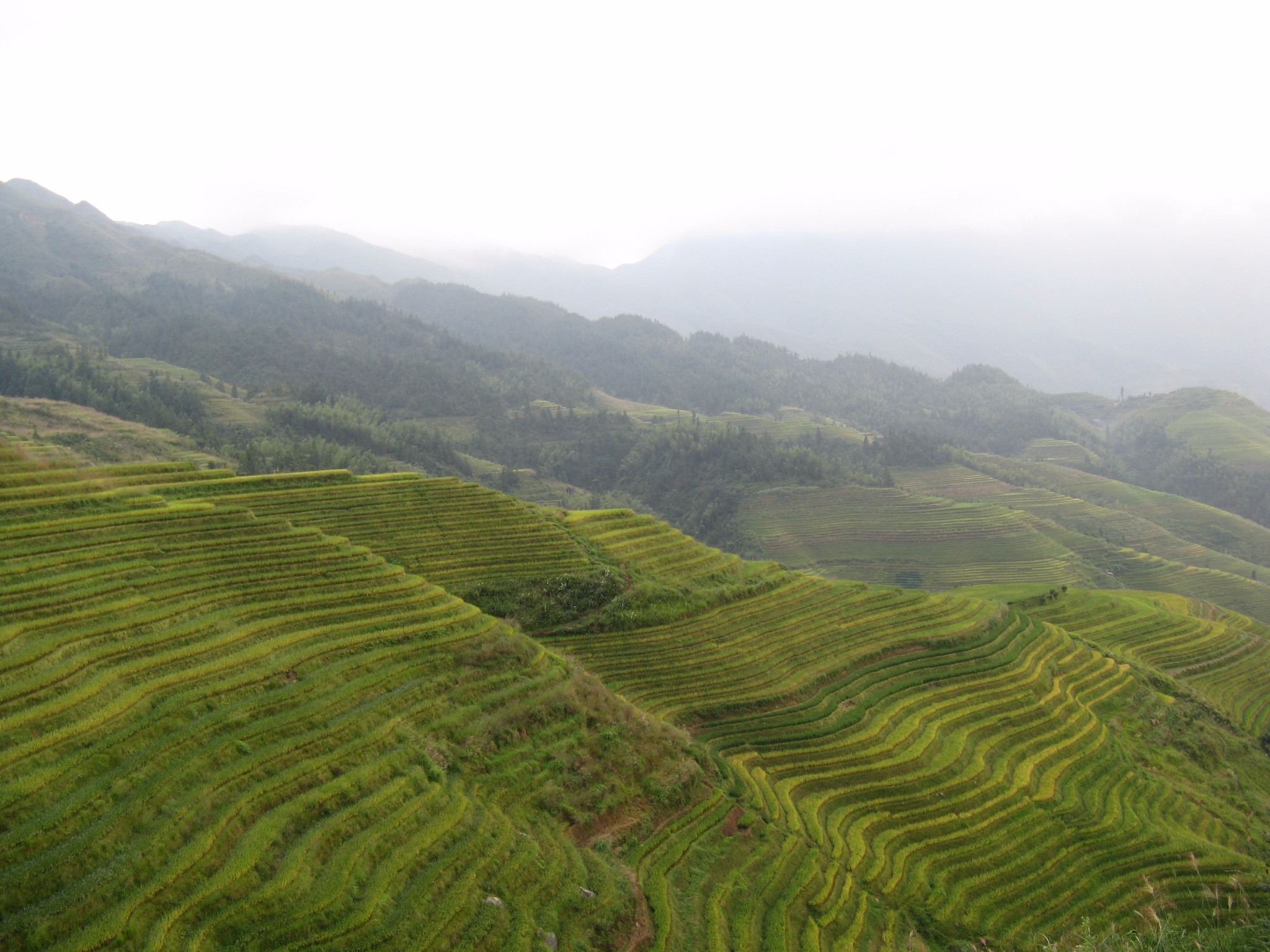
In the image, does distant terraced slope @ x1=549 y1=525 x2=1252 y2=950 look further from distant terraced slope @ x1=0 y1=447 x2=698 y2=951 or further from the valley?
distant terraced slope @ x1=0 y1=447 x2=698 y2=951

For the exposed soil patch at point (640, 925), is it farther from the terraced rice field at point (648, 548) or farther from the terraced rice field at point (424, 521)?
the terraced rice field at point (648, 548)

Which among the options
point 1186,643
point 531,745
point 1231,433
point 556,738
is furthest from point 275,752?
point 1231,433

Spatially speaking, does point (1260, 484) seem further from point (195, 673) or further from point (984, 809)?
point (195, 673)

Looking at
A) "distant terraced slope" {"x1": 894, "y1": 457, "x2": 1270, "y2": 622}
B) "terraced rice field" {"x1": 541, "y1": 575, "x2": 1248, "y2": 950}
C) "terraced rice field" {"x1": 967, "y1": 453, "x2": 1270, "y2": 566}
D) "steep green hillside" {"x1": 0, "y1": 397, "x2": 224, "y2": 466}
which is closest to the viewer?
"terraced rice field" {"x1": 541, "y1": 575, "x2": 1248, "y2": 950}

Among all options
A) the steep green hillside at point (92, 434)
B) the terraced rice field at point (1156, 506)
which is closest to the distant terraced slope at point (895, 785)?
the steep green hillside at point (92, 434)

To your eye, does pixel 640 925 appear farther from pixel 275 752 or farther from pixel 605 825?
pixel 275 752

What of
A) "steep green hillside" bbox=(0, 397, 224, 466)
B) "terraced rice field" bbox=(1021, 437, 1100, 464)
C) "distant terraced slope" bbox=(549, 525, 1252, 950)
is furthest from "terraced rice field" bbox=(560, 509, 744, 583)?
"terraced rice field" bbox=(1021, 437, 1100, 464)
